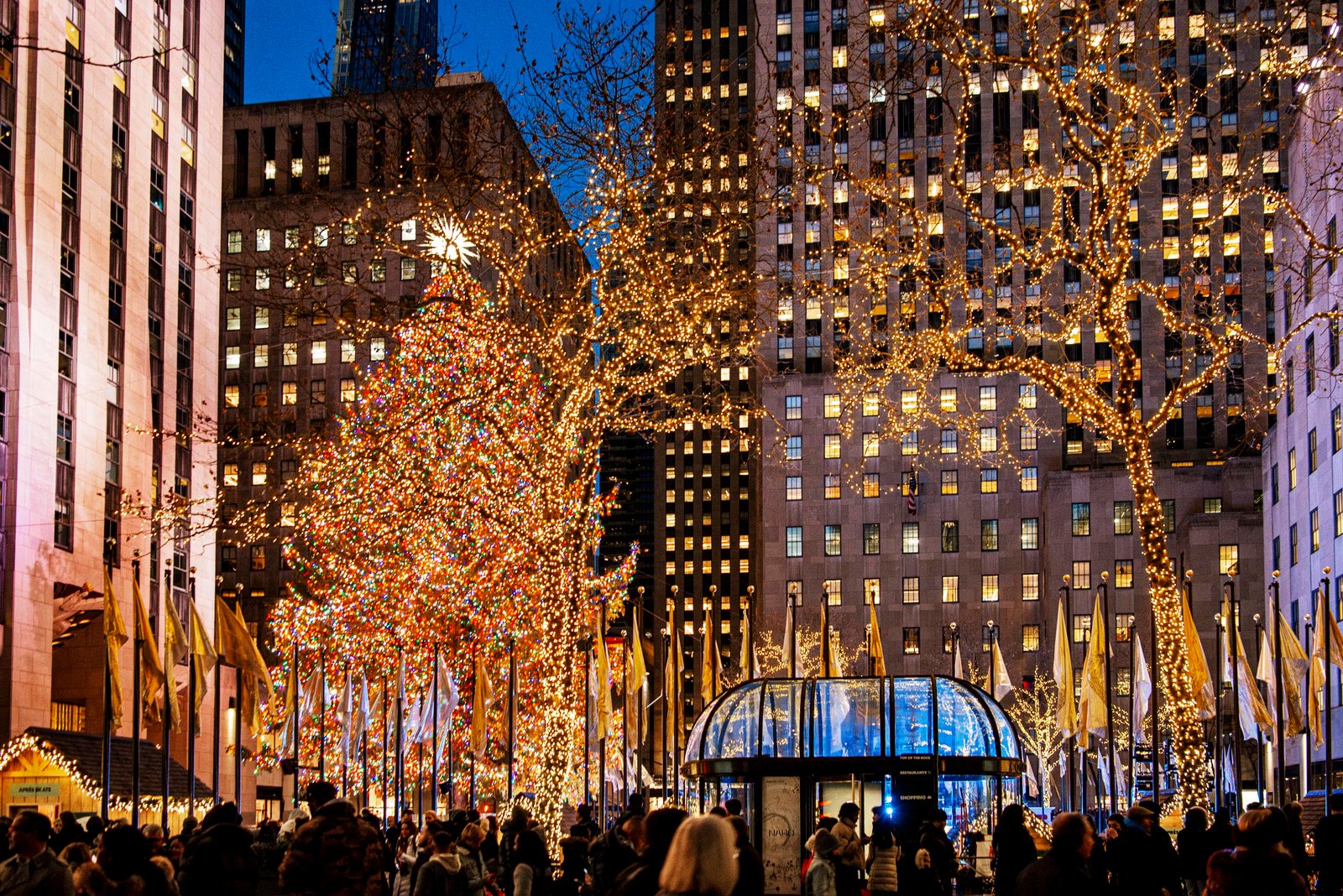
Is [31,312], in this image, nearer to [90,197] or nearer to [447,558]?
[90,197]

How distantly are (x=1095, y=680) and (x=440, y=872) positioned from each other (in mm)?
24851

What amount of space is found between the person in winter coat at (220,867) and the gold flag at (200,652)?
2164cm

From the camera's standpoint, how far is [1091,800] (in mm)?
103875

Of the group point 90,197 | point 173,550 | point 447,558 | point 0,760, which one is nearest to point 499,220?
point 447,558

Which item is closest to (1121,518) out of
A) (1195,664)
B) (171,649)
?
(1195,664)

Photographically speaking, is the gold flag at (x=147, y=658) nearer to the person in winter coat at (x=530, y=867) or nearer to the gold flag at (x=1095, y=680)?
the person in winter coat at (x=530, y=867)

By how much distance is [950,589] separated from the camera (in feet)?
377

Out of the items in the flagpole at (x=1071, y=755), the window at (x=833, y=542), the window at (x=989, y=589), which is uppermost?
the window at (x=833, y=542)

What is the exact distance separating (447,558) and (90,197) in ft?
69.9

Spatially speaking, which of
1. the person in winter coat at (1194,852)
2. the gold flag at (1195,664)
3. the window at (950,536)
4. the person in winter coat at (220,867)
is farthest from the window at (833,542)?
the person in winter coat at (220,867)

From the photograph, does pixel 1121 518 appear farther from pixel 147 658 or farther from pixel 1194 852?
pixel 1194 852

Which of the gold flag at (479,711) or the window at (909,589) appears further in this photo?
the window at (909,589)

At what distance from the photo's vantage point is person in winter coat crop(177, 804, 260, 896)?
8859 mm

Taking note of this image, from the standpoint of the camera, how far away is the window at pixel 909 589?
114938 mm
